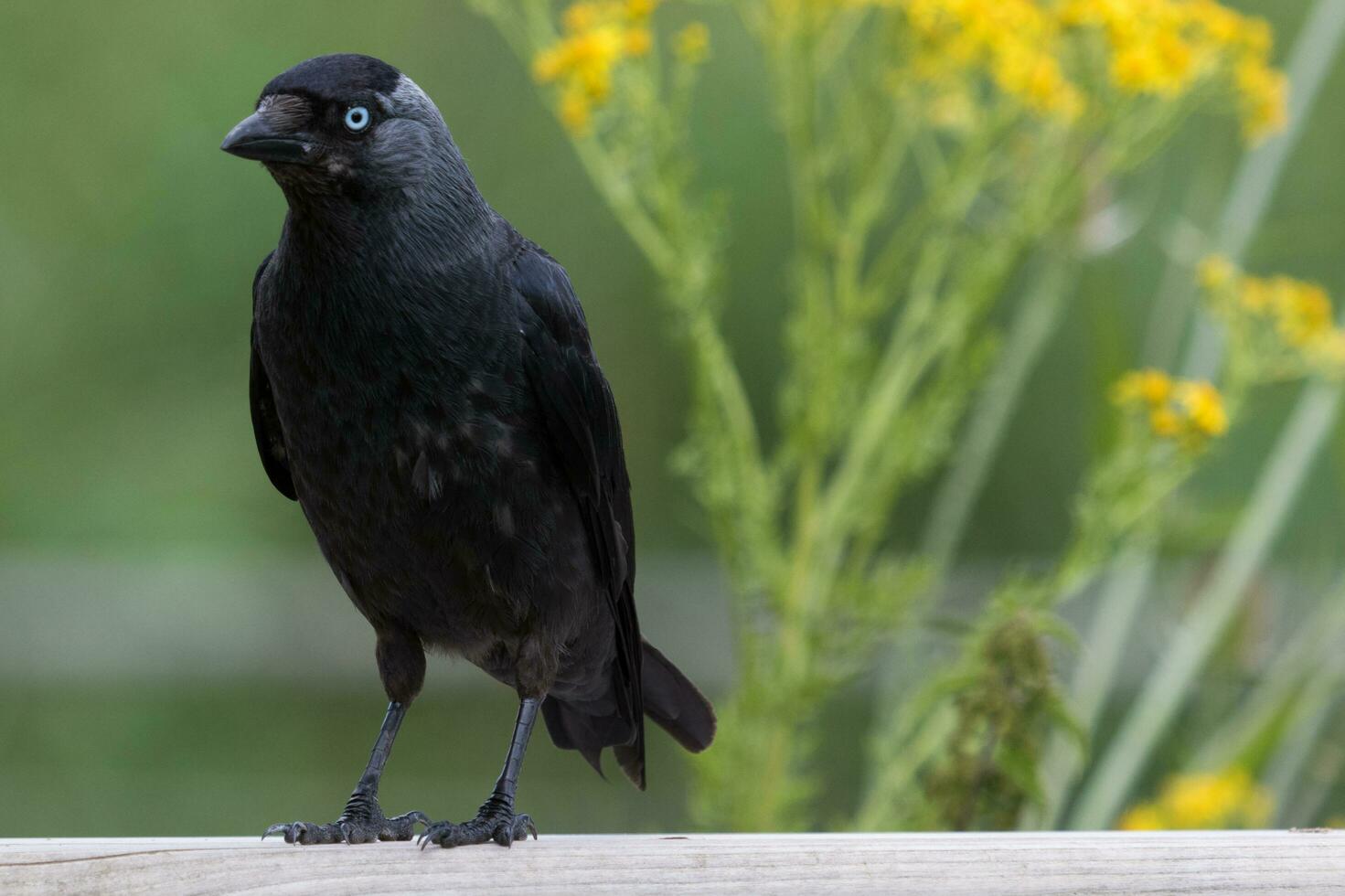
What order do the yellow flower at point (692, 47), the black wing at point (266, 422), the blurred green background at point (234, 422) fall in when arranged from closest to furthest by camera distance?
the black wing at point (266, 422) < the yellow flower at point (692, 47) < the blurred green background at point (234, 422)

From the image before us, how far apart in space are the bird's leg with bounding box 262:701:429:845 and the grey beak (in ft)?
1.60

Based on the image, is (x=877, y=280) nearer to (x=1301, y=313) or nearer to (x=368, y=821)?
(x=1301, y=313)

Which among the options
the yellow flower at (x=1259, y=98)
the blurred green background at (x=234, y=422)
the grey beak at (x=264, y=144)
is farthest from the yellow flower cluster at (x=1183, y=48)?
the grey beak at (x=264, y=144)

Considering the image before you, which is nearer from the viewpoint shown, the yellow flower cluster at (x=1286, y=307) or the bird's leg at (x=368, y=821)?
the bird's leg at (x=368, y=821)

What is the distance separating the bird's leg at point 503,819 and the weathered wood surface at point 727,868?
3.9 inches

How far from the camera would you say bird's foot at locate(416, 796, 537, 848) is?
3.61 ft

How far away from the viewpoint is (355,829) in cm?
116

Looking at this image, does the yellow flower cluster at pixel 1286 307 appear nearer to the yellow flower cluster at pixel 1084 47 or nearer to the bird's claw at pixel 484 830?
the yellow flower cluster at pixel 1084 47

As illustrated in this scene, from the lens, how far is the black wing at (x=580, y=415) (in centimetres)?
125

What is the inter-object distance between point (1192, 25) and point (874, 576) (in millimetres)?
758

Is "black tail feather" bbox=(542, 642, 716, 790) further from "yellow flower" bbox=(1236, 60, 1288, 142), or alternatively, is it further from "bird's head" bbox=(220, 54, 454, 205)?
"yellow flower" bbox=(1236, 60, 1288, 142)

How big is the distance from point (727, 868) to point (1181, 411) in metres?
0.91

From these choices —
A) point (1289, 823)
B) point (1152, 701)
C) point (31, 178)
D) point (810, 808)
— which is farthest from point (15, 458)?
point (1289, 823)

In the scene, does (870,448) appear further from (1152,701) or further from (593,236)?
(593,236)
